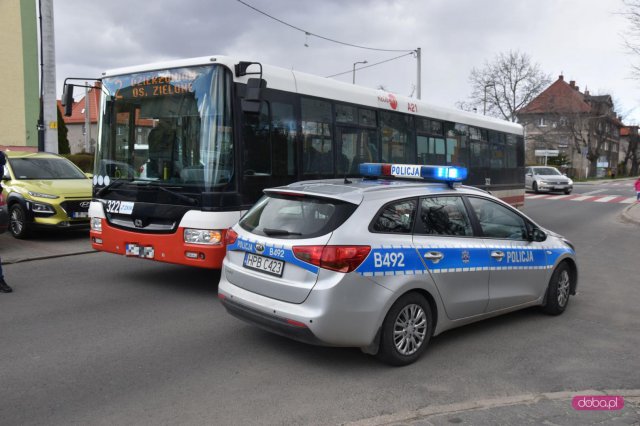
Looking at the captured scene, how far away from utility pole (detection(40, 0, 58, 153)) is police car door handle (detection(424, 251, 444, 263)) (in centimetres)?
1244

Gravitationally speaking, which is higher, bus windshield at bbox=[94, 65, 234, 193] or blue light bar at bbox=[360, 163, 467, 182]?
bus windshield at bbox=[94, 65, 234, 193]

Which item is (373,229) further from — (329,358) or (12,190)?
(12,190)

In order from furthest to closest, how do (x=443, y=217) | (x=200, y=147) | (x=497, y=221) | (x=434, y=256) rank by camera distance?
(x=200, y=147) → (x=497, y=221) → (x=443, y=217) → (x=434, y=256)

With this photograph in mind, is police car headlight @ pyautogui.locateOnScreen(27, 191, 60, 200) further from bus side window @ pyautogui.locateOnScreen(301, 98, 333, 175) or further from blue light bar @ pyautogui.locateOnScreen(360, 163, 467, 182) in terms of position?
blue light bar @ pyautogui.locateOnScreen(360, 163, 467, 182)

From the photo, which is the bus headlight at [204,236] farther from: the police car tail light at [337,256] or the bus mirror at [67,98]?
the bus mirror at [67,98]

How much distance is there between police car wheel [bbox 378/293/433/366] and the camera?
4.46m

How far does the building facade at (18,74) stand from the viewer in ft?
86.5

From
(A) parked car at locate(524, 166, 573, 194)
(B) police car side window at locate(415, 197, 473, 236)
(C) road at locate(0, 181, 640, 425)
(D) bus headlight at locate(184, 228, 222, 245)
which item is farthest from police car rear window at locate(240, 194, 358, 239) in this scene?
(A) parked car at locate(524, 166, 573, 194)

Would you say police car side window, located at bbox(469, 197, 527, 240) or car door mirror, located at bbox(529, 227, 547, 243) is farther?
car door mirror, located at bbox(529, 227, 547, 243)

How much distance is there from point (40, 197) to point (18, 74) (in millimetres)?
19885

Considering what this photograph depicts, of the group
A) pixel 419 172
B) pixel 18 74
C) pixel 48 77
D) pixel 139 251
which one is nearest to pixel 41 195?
pixel 139 251

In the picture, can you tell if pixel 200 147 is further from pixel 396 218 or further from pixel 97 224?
pixel 396 218

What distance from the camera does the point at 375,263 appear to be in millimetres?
4348

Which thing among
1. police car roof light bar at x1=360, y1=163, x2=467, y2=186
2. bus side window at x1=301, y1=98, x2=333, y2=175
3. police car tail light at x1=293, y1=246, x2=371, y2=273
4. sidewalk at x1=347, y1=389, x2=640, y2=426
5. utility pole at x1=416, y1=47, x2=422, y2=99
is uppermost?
utility pole at x1=416, y1=47, x2=422, y2=99
